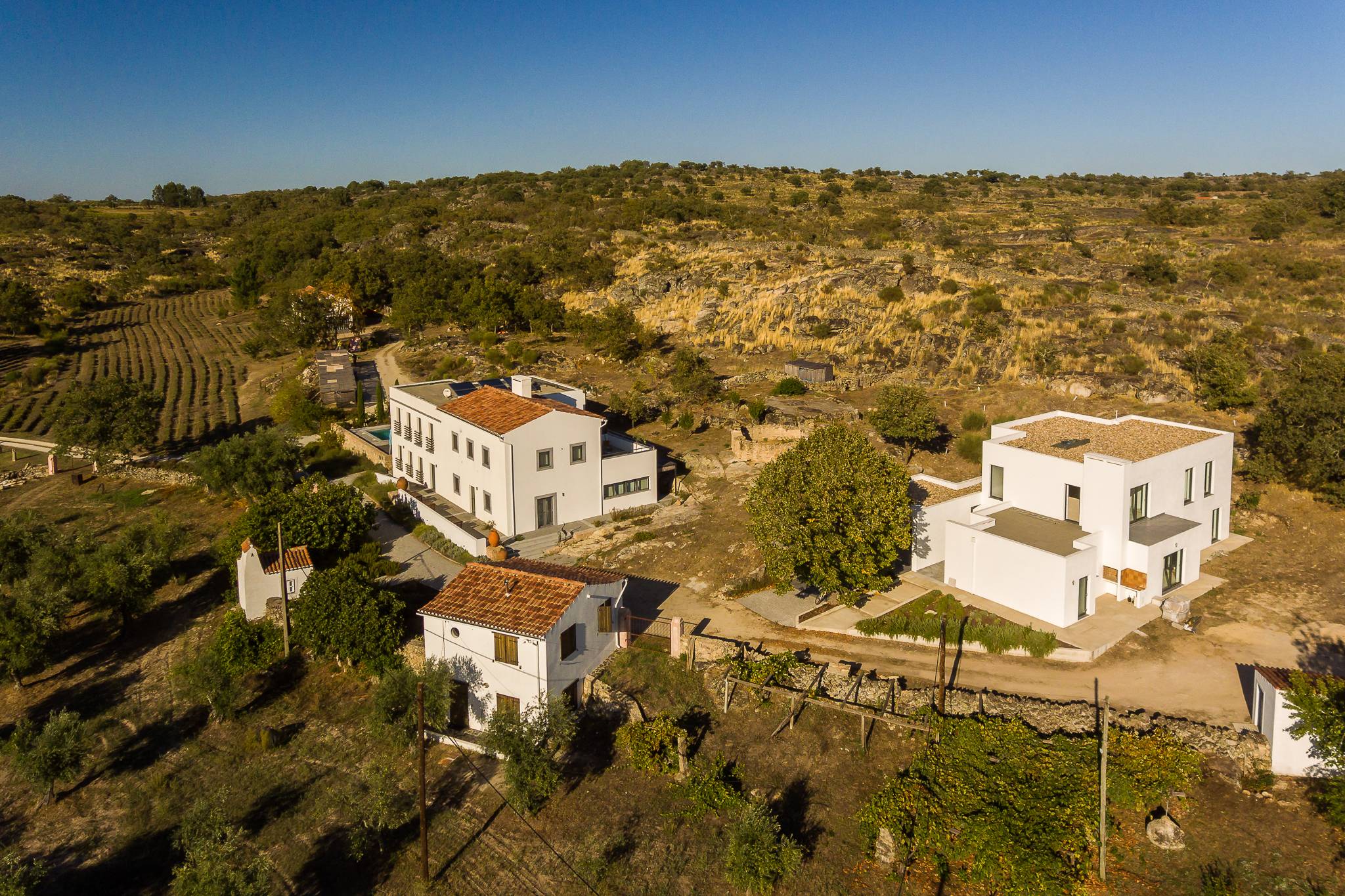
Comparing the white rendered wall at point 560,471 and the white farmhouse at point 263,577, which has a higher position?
the white rendered wall at point 560,471

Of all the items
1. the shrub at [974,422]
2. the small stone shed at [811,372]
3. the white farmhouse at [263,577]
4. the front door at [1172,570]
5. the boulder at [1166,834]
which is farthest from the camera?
the small stone shed at [811,372]

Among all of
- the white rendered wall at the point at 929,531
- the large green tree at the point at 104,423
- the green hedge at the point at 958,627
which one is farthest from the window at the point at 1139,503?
the large green tree at the point at 104,423

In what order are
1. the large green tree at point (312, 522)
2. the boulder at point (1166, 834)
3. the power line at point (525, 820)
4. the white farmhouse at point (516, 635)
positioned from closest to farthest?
the boulder at point (1166, 834) → the power line at point (525, 820) → the white farmhouse at point (516, 635) → the large green tree at point (312, 522)

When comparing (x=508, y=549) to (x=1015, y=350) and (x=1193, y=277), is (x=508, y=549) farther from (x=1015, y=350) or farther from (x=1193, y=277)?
(x=1193, y=277)

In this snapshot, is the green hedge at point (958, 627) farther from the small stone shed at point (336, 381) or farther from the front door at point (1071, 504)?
the small stone shed at point (336, 381)

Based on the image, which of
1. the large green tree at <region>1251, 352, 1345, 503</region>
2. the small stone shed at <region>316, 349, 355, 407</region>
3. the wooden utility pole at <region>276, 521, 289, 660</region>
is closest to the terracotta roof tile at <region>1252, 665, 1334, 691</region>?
the large green tree at <region>1251, 352, 1345, 503</region>

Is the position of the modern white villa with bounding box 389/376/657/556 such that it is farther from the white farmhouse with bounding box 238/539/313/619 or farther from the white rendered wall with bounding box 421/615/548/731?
the white rendered wall with bounding box 421/615/548/731
